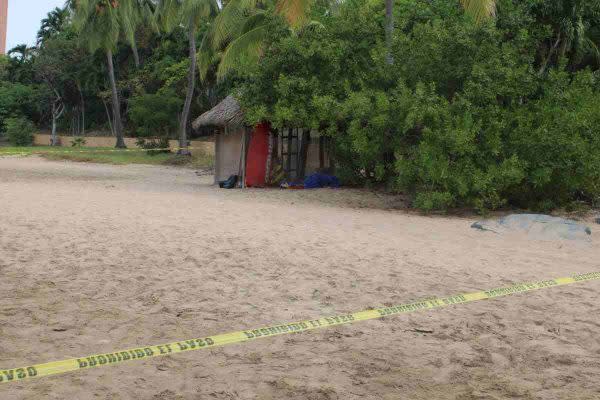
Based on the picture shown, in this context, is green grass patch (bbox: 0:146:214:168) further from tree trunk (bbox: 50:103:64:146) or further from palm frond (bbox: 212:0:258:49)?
tree trunk (bbox: 50:103:64:146)

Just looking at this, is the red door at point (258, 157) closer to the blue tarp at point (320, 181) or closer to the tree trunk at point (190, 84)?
the blue tarp at point (320, 181)

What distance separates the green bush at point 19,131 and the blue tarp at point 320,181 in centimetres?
3140

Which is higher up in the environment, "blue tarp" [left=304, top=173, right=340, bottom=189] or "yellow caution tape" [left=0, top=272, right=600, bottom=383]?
"blue tarp" [left=304, top=173, right=340, bottom=189]

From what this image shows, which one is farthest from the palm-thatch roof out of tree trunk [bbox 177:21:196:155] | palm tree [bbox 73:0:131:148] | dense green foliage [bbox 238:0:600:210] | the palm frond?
palm tree [bbox 73:0:131:148]

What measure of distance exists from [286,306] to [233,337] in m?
0.95

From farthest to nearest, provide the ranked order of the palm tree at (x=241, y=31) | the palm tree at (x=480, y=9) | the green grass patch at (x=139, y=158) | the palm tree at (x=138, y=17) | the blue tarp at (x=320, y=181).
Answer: the palm tree at (x=138, y=17), the green grass patch at (x=139, y=158), the palm tree at (x=241, y=31), the blue tarp at (x=320, y=181), the palm tree at (x=480, y=9)

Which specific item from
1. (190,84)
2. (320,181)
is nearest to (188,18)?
(190,84)

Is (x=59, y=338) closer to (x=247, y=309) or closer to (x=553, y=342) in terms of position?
(x=247, y=309)

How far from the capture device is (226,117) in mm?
17266

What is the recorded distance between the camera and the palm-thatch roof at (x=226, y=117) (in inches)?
666

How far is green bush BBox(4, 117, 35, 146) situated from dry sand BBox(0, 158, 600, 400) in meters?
35.4

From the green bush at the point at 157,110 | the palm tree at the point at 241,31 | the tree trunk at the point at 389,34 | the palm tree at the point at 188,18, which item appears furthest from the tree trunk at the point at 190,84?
the tree trunk at the point at 389,34

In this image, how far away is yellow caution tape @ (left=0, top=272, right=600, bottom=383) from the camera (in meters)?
3.37

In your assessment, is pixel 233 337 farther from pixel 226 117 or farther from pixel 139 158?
pixel 139 158
